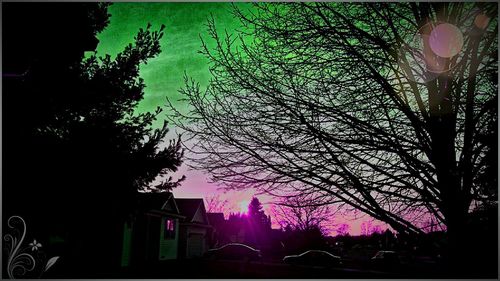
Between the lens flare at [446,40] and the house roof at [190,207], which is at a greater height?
the house roof at [190,207]

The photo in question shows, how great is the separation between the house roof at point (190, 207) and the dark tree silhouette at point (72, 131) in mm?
19348

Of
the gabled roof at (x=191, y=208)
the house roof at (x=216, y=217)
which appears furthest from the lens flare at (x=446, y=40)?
the house roof at (x=216, y=217)

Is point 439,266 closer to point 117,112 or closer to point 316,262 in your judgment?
point 117,112

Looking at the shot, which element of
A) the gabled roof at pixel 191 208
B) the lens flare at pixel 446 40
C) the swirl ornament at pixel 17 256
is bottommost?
the swirl ornament at pixel 17 256

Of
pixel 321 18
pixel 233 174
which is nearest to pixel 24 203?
pixel 233 174

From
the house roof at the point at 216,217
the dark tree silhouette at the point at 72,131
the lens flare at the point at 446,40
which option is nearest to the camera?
the lens flare at the point at 446,40

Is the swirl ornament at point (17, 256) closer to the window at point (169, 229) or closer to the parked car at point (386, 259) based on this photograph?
the window at point (169, 229)

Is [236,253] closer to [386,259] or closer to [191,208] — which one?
[191,208]

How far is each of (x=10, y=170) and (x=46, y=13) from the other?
9.03 ft

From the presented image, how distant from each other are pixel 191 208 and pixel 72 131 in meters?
22.6

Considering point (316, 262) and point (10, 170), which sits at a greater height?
point (10, 170)

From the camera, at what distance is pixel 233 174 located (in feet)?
11.7

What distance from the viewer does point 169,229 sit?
895 inches

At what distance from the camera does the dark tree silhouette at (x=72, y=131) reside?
566 centimetres
